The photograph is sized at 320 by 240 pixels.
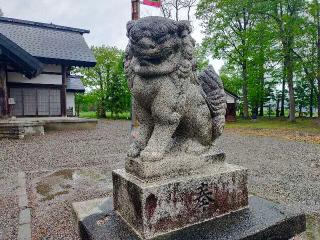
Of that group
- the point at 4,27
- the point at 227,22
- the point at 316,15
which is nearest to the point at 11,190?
the point at 4,27

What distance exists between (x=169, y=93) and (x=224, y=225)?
3.83 feet

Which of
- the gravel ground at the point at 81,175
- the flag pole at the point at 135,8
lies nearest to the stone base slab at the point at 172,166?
the gravel ground at the point at 81,175

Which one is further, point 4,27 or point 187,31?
point 4,27

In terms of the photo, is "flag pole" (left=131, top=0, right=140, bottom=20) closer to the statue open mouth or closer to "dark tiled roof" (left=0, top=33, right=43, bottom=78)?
the statue open mouth

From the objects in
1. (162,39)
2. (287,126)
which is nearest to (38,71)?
(162,39)

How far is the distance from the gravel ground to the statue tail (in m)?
2.24

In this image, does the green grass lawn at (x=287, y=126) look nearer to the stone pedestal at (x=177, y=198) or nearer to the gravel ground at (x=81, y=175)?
the gravel ground at (x=81, y=175)

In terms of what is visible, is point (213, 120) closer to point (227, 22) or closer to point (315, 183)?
point (315, 183)

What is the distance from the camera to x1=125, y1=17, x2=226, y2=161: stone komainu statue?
7.06 feet

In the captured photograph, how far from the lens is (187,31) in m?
2.26

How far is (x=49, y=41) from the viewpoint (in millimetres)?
18094

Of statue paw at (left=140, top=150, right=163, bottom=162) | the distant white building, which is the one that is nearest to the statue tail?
statue paw at (left=140, top=150, right=163, bottom=162)

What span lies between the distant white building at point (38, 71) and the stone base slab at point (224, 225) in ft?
42.8

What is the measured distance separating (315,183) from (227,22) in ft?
Result: 71.9
